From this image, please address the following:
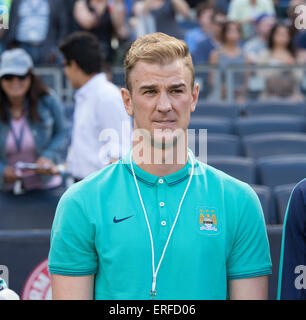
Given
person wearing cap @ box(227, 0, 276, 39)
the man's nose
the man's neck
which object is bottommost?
the man's neck

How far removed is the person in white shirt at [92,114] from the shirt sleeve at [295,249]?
1.84 meters

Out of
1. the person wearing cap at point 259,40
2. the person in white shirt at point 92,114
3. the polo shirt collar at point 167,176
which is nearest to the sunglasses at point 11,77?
the person in white shirt at point 92,114

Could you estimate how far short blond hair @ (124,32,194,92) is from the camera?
7.21 ft

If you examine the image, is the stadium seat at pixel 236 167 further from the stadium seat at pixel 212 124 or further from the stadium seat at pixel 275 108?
the stadium seat at pixel 275 108

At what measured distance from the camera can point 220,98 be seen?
28.5 ft

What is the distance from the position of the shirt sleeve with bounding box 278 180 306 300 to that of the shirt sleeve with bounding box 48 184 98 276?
2.30 ft

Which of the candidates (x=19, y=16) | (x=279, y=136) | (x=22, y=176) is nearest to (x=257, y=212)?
(x=22, y=176)

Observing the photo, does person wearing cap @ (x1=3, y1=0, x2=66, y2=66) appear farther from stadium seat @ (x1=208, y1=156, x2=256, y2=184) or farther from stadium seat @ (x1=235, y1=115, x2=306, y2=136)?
stadium seat @ (x1=208, y1=156, x2=256, y2=184)

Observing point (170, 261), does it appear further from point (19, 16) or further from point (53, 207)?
point (19, 16)

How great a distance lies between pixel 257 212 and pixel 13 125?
3132 mm

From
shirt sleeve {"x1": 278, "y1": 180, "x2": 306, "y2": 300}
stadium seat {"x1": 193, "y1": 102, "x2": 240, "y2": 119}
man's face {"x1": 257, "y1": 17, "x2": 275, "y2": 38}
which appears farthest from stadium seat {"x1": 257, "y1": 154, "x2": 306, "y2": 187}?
man's face {"x1": 257, "y1": 17, "x2": 275, "y2": 38}

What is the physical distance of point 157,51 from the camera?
2205 millimetres
